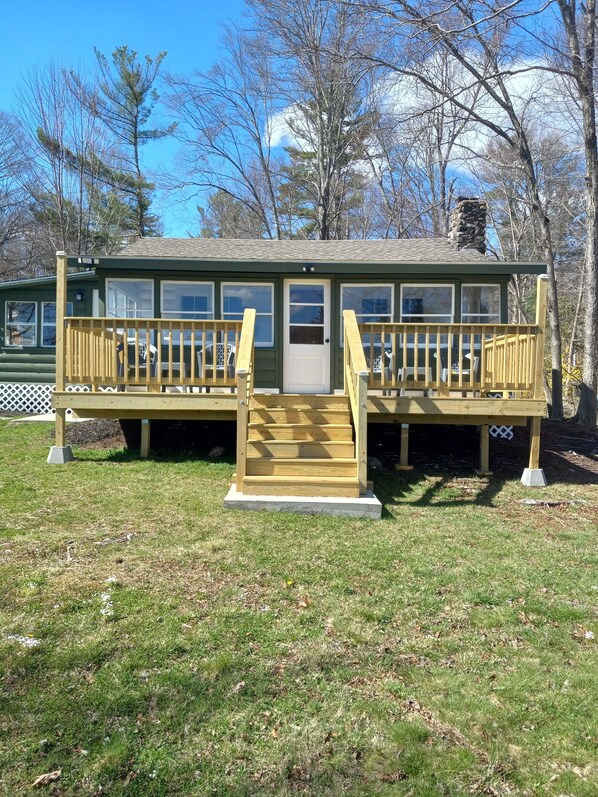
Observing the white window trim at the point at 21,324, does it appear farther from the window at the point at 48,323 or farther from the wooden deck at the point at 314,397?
the wooden deck at the point at 314,397

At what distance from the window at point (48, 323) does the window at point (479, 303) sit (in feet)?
29.9

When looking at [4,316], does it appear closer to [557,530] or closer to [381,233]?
[557,530]

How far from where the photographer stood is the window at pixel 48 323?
1268cm

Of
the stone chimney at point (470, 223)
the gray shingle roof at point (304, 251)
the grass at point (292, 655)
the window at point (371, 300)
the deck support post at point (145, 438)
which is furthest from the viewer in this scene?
the stone chimney at point (470, 223)

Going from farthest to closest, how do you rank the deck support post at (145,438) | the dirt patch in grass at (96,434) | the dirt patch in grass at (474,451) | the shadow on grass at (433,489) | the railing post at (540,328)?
1. the dirt patch in grass at (96,434)
2. the deck support post at (145,438)
3. the dirt patch in grass at (474,451)
4. the railing post at (540,328)
5. the shadow on grass at (433,489)

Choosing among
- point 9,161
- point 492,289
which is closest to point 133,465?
point 492,289

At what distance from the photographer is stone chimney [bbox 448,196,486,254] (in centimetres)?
1048

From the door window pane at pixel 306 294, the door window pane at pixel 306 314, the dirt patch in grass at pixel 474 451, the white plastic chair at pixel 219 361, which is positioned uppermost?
the door window pane at pixel 306 294

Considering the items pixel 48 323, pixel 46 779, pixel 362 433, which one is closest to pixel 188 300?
pixel 362 433

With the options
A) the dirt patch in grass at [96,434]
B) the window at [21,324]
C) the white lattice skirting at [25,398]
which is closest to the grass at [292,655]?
the dirt patch in grass at [96,434]

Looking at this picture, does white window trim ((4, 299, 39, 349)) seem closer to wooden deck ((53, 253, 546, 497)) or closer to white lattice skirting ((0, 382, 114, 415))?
white lattice skirting ((0, 382, 114, 415))

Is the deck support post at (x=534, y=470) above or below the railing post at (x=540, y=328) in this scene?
below

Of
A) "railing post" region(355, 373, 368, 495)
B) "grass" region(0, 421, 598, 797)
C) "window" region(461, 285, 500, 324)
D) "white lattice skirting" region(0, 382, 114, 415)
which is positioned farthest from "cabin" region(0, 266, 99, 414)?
"railing post" region(355, 373, 368, 495)

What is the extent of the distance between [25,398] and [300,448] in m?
8.93
